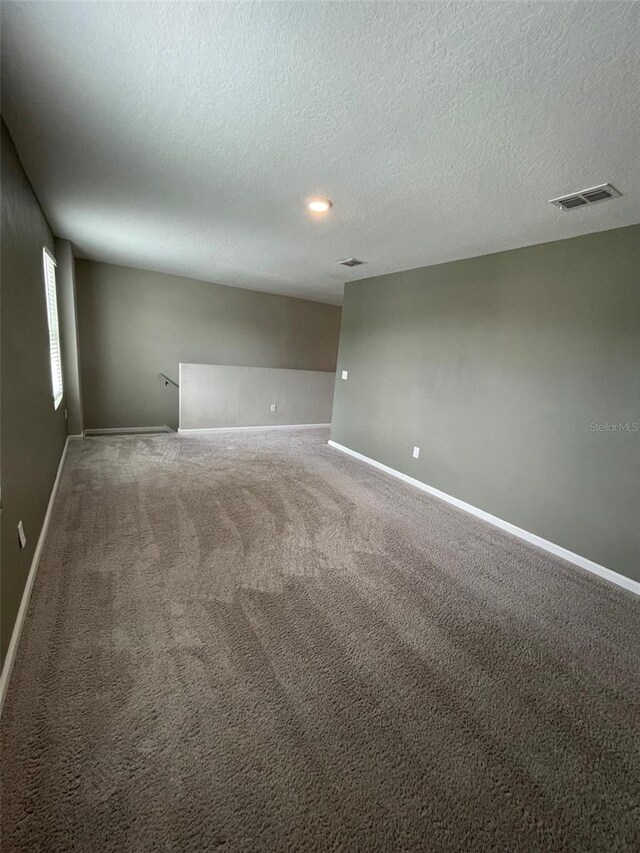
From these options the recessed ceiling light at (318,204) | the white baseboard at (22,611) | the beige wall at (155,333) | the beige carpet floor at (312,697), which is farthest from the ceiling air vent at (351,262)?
the white baseboard at (22,611)

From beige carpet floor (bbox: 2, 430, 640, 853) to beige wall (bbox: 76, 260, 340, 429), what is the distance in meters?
3.18

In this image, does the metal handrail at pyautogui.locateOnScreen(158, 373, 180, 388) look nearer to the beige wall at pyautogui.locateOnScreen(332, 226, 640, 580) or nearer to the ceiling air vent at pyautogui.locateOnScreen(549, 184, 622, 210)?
the beige wall at pyautogui.locateOnScreen(332, 226, 640, 580)

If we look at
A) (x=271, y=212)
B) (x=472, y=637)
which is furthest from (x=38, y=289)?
(x=472, y=637)

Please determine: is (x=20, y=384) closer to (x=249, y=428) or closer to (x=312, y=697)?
(x=312, y=697)

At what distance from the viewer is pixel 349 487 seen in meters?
3.82

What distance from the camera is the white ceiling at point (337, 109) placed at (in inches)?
43.1

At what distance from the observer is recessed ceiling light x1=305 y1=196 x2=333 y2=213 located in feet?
7.67

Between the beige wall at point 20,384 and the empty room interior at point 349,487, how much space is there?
0.04m

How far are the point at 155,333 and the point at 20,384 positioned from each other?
151 inches

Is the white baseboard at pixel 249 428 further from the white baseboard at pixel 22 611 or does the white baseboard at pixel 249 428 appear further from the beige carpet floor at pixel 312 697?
the beige carpet floor at pixel 312 697

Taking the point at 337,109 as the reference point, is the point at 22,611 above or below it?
below

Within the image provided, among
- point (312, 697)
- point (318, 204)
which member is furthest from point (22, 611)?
point (318, 204)

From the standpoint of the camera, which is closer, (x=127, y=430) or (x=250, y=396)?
(x=127, y=430)

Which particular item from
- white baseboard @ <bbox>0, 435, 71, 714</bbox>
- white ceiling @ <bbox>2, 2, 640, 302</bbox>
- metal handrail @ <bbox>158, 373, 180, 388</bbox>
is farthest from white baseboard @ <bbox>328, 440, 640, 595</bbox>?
metal handrail @ <bbox>158, 373, 180, 388</bbox>
